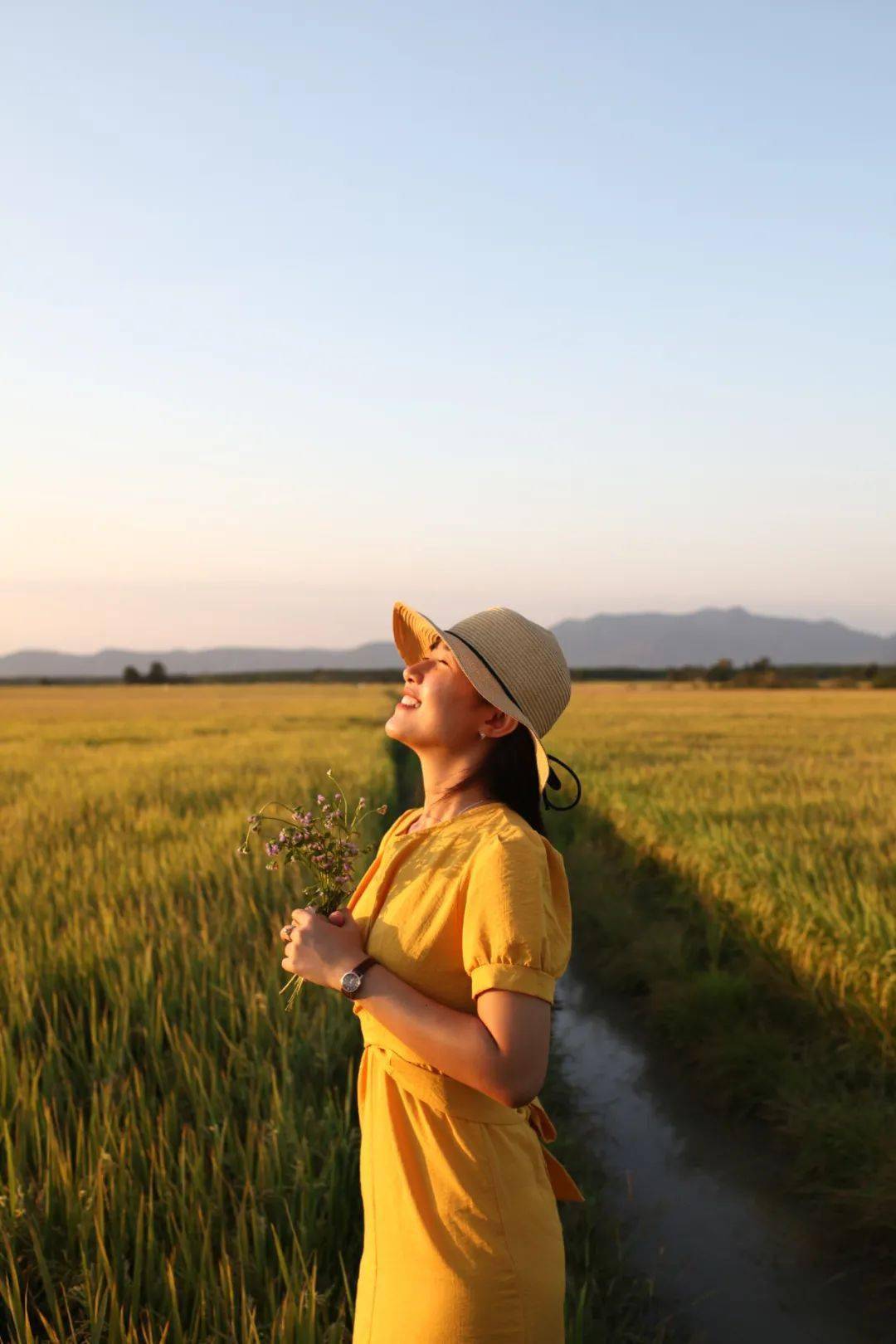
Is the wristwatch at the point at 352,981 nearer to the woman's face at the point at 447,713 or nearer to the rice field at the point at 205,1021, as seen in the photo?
the woman's face at the point at 447,713

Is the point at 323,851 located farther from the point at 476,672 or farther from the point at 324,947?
the point at 476,672

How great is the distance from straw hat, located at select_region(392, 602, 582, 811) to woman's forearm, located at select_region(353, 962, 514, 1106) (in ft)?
1.17

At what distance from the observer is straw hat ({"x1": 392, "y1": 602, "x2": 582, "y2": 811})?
1635mm

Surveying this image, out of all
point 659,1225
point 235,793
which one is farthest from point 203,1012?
point 235,793

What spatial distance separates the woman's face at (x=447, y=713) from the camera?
1.71 meters

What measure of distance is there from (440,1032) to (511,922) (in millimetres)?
187

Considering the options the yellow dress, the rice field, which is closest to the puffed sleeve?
the yellow dress

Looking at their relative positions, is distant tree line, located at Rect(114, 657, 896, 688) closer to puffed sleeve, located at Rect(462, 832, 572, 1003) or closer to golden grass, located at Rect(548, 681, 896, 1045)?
golden grass, located at Rect(548, 681, 896, 1045)

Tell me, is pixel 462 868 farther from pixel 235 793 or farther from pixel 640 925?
pixel 235 793

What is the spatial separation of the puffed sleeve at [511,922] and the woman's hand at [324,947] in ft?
0.63

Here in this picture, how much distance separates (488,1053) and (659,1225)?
2.88 m

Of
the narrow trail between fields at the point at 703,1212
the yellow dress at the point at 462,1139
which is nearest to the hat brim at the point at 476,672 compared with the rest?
the yellow dress at the point at 462,1139

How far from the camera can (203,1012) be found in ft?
13.4

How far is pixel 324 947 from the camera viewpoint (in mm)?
1575
